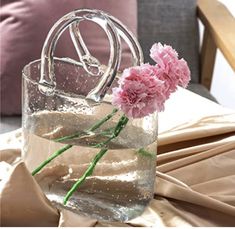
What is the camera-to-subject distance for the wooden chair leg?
1.94 meters

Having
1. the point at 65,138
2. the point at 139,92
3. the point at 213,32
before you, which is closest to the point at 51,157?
the point at 65,138

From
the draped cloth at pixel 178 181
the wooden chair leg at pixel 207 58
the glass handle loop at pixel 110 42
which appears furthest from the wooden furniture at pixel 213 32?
the glass handle loop at pixel 110 42

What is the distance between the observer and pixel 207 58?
76.9 inches

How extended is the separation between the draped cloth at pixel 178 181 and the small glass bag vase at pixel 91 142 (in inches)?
1.3

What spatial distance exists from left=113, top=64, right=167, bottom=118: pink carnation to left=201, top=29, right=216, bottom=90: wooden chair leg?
3.92 ft

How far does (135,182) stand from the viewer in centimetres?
85

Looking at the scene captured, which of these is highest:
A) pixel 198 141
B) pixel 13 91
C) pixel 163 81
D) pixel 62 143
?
pixel 163 81

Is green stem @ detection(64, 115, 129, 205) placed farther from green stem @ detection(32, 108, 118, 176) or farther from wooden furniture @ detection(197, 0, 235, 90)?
wooden furniture @ detection(197, 0, 235, 90)

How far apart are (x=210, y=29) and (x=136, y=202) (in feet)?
3.57

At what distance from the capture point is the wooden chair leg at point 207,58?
194 centimetres

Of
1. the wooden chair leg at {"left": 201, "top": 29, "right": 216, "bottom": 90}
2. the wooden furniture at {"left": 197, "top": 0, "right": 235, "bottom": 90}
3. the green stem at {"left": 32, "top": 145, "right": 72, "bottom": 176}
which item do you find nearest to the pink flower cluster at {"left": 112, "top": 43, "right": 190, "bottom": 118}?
the green stem at {"left": 32, "top": 145, "right": 72, "bottom": 176}

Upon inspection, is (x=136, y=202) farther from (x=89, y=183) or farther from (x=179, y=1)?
(x=179, y=1)

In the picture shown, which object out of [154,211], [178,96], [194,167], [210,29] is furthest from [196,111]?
[210,29]

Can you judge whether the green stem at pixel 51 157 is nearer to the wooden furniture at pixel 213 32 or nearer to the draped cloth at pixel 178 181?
the draped cloth at pixel 178 181
